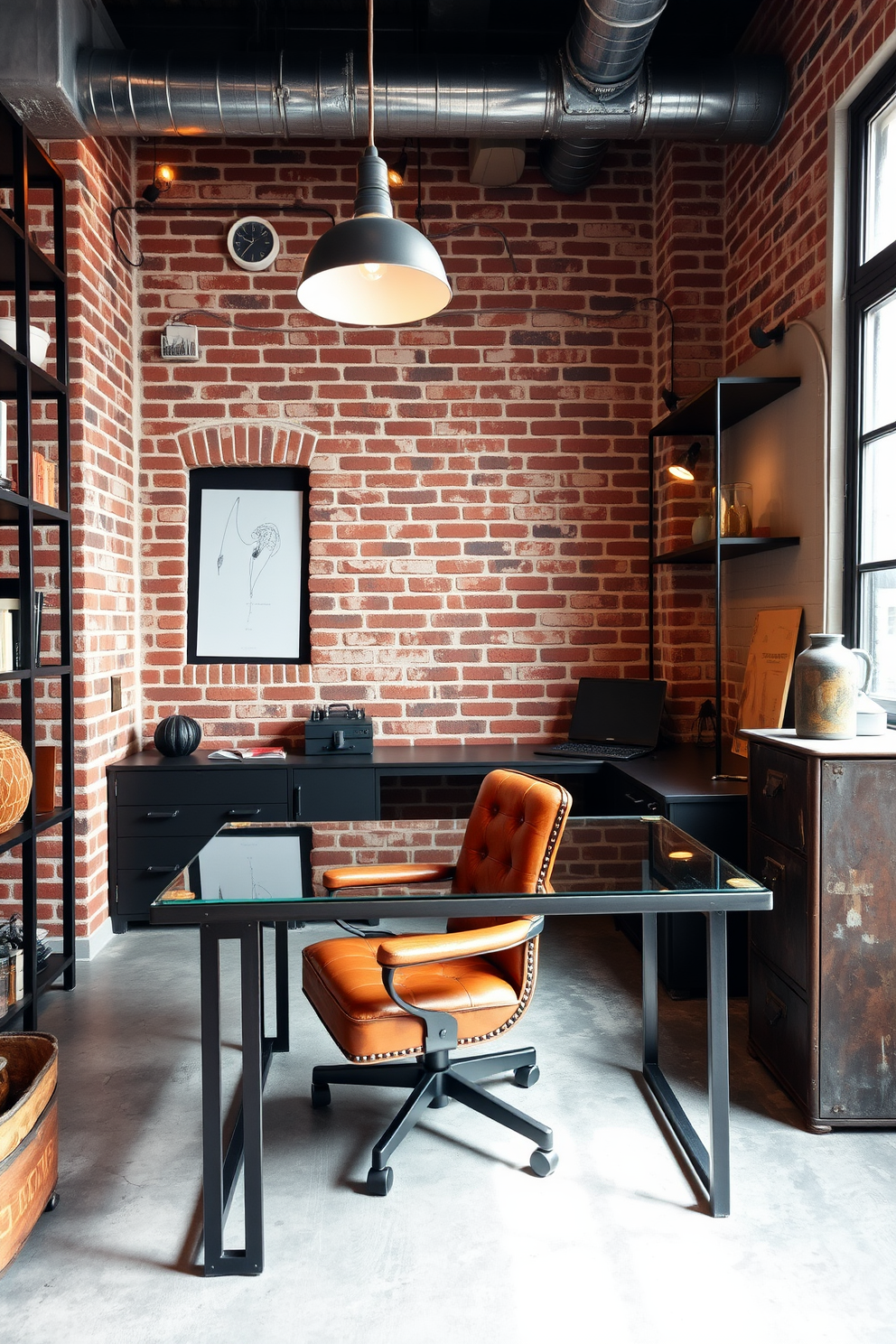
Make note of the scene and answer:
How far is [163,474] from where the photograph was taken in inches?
180

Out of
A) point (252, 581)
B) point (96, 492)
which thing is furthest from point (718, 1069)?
point (252, 581)

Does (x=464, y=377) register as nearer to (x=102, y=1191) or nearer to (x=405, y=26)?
(x=405, y=26)

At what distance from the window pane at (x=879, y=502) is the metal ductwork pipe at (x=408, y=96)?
59.8 inches

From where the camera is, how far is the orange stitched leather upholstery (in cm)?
216

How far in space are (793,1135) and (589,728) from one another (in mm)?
2259

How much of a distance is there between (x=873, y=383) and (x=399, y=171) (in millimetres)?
2540

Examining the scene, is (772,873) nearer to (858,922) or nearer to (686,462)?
(858,922)

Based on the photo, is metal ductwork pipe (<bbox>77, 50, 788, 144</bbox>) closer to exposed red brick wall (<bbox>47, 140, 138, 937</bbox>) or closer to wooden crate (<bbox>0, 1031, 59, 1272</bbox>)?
exposed red brick wall (<bbox>47, 140, 138, 937</bbox>)

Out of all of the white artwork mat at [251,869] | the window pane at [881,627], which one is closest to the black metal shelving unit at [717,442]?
the window pane at [881,627]

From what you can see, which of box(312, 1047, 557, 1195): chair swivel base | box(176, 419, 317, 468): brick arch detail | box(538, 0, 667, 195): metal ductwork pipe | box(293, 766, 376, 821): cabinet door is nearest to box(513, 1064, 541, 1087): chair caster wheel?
box(312, 1047, 557, 1195): chair swivel base

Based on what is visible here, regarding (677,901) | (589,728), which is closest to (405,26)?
(589,728)

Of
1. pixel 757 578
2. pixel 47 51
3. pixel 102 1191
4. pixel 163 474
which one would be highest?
pixel 47 51

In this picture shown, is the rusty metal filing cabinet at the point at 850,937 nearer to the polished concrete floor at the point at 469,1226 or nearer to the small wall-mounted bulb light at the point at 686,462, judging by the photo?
the polished concrete floor at the point at 469,1226

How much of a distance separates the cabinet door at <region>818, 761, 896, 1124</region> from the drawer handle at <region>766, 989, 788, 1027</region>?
20 centimetres
